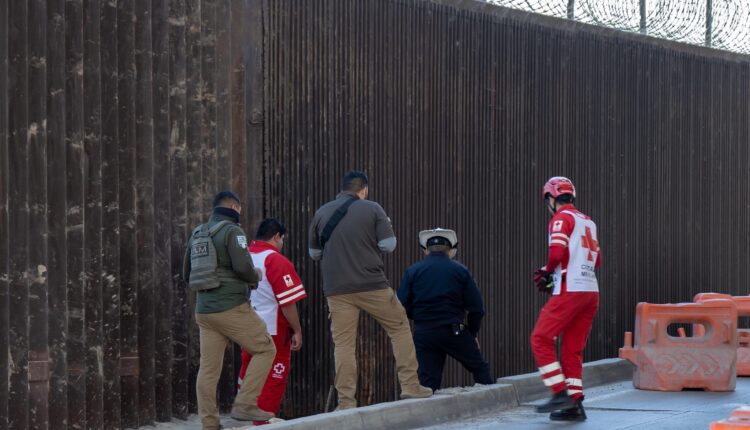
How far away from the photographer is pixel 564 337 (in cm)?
1024

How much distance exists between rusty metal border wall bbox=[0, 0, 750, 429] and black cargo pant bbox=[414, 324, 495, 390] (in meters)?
0.91

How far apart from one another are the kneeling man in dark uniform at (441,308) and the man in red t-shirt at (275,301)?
4.88 ft

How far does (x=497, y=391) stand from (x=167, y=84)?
3.79 metres

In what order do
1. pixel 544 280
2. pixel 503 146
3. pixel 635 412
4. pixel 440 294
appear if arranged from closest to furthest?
pixel 544 280
pixel 635 412
pixel 440 294
pixel 503 146

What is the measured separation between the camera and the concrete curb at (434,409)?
29.1 feet

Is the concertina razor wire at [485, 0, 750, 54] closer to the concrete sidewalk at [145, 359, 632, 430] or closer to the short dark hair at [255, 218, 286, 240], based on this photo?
the concrete sidewalk at [145, 359, 632, 430]

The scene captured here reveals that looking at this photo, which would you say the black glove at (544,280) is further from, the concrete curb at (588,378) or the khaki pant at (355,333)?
the concrete curb at (588,378)

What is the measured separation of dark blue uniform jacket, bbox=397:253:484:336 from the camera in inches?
431

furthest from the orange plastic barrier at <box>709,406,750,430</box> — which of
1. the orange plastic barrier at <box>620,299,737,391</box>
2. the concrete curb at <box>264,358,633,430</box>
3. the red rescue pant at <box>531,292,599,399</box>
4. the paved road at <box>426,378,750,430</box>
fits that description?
the orange plastic barrier at <box>620,299,737,391</box>

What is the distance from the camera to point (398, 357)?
1003cm

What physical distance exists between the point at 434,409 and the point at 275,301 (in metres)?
1.49

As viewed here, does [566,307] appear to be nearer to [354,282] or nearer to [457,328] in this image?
[457,328]

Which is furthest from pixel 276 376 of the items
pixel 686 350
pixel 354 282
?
pixel 686 350

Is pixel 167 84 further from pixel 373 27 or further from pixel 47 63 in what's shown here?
pixel 373 27
